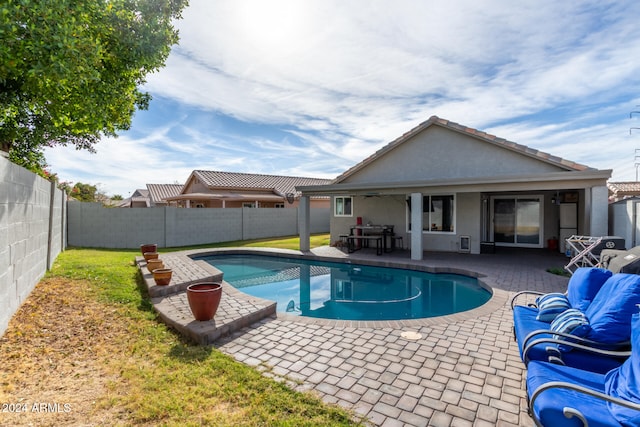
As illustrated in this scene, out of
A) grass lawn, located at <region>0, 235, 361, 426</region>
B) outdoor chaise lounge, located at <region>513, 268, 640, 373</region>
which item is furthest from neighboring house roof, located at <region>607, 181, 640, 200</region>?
grass lawn, located at <region>0, 235, 361, 426</region>

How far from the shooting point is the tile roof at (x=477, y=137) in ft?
37.0

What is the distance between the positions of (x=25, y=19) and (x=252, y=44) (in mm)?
5864

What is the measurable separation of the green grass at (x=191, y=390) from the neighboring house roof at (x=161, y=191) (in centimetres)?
3123

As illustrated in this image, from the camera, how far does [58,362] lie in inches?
165

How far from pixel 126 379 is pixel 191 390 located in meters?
0.88

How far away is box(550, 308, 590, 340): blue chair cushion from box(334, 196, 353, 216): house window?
13187 millimetres

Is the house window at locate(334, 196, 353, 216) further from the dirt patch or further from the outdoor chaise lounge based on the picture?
the outdoor chaise lounge

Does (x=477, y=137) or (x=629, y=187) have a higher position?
(x=477, y=137)

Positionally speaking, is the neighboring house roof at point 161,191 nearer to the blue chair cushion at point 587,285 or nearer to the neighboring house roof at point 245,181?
the neighboring house roof at point 245,181

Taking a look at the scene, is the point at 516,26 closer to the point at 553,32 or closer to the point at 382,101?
the point at 553,32

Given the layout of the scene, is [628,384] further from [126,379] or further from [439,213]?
[439,213]

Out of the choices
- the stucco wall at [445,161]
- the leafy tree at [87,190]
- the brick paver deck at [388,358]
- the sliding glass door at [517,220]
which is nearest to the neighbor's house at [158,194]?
the leafy tree at [87,190]

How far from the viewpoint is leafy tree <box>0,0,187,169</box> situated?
4605mm

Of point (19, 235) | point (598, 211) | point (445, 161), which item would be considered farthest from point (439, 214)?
point (19, 235)
